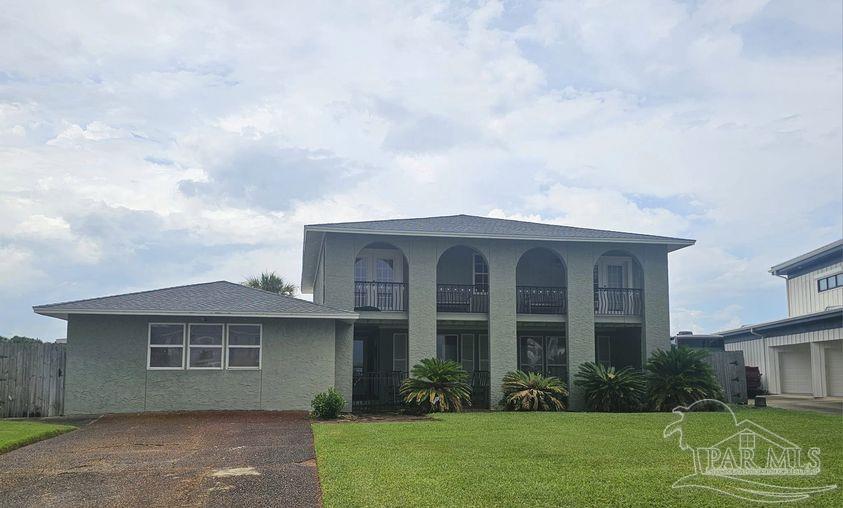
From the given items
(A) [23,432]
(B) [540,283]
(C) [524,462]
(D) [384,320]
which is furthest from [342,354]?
(C) [524,462]

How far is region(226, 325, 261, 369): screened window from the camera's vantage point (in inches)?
804

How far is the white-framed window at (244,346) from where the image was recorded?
67.0ft

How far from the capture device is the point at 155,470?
36.2 feet

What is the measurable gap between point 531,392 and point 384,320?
15.7 ft

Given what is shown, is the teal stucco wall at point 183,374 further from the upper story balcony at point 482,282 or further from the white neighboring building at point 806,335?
the white neighboring building at point 806,335

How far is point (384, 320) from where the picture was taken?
909 inches

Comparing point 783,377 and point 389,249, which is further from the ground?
point 389,249

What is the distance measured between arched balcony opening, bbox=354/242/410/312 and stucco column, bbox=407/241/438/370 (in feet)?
1.45

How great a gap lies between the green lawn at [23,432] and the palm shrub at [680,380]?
15.6m

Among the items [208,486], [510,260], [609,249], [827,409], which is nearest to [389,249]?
[510,260]

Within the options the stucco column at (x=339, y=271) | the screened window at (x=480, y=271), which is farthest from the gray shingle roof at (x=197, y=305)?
the screened window at (x=480, y=271)

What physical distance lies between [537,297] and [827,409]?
8802 mm

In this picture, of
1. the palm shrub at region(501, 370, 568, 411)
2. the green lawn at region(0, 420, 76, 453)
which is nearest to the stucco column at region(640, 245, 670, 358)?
the palm shrub at region(501, 370, 568, 411)

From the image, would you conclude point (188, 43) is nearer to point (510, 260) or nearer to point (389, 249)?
point (389, 249)
